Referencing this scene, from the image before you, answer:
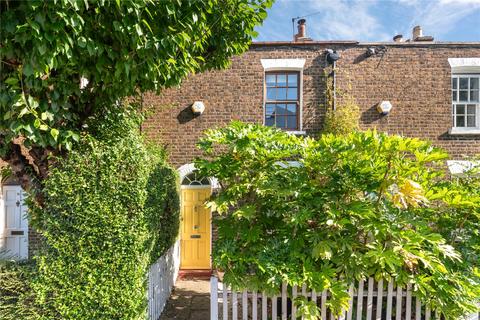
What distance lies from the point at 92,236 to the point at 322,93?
634 centimetres

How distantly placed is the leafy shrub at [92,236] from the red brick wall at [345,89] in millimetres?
4021

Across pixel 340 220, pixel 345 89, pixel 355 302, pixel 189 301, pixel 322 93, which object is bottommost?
pixel 189 301

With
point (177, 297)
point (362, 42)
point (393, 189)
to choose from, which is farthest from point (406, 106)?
point (177, 297)

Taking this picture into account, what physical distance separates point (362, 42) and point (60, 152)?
7548mm

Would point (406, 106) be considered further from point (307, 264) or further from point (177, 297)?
point (177, 297)

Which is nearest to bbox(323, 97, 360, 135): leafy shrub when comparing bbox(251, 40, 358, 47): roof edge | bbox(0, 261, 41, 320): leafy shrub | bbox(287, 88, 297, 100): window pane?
bbox(287, 88, 297, 100): window pane

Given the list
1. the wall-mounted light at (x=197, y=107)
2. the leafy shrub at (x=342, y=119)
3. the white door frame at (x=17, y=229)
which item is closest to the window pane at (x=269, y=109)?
the leafy shrub at (x=342, y=119)

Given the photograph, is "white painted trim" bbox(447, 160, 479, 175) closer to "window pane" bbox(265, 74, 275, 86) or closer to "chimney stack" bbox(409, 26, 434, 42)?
"chimney stack" bbox(409, 26, 434, 42)

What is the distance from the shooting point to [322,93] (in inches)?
289

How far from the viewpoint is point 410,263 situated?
10.5ft

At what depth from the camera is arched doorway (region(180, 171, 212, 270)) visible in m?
7.34

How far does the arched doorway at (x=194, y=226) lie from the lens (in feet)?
24.1

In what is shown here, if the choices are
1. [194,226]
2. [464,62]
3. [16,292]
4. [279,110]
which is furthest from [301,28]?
[16,292]

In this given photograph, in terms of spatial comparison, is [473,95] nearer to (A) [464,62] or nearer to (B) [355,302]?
(A) [464,62]
